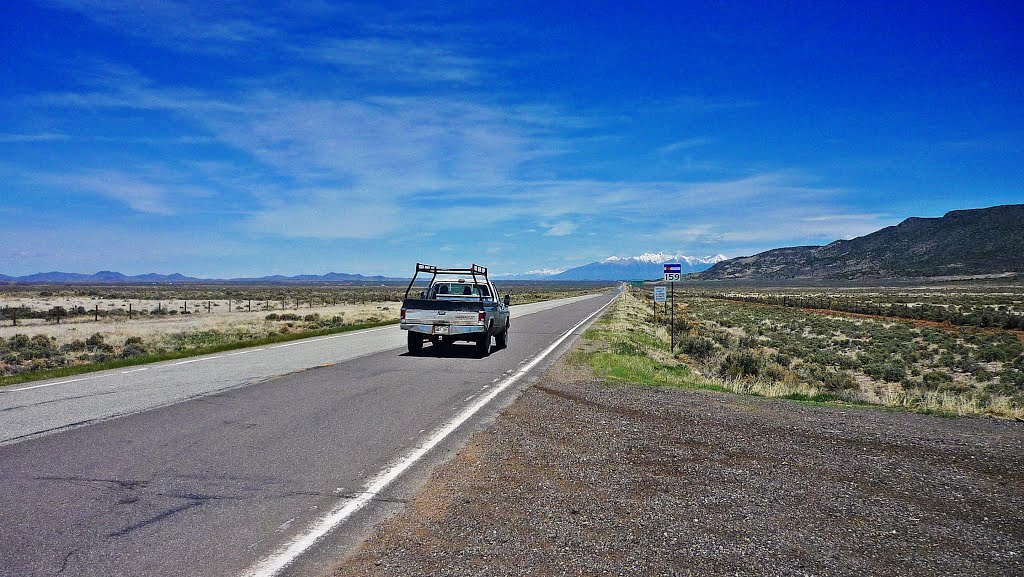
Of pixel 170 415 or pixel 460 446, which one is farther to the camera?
pixel 170 415

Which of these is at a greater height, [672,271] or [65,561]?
[672,271]

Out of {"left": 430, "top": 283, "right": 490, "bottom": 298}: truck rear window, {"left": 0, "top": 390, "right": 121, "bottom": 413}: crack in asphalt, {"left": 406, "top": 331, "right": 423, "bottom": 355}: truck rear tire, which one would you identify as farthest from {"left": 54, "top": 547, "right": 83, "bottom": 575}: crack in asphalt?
{"left": 430, "top": 283, "right": 490, "bottom": 298}: truck rear window

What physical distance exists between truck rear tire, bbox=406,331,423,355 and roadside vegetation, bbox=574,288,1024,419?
401cm

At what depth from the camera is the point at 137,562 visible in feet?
13.8

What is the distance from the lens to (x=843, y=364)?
23.9 m

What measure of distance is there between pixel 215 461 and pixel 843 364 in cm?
2276

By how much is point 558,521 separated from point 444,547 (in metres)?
0.94

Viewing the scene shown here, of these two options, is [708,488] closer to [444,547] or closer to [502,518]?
[502,518]

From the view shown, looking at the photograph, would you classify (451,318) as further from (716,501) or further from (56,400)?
(716,501)

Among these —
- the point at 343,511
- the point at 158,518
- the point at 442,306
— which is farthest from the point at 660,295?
the point at 158,518

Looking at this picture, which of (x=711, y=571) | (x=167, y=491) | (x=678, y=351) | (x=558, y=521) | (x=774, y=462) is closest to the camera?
(x=711, y=571)

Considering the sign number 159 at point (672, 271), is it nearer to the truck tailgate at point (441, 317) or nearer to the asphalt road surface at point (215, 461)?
the truck tailgate at point (441, 317)

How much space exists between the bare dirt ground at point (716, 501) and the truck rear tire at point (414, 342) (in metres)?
8.28

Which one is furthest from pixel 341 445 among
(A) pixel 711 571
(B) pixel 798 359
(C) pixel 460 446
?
(B) pixel 798 359
